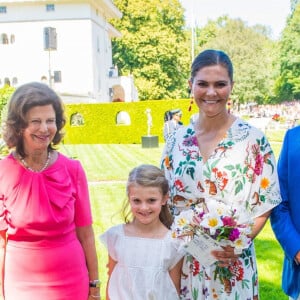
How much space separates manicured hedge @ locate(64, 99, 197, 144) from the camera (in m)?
30.9

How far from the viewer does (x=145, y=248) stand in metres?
3.29

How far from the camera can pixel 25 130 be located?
299 centimetres

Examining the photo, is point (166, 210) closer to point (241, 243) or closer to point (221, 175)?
point (221, 175)

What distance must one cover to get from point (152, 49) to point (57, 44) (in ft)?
47.4

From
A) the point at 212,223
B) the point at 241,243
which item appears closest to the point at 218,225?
the point at 212,223

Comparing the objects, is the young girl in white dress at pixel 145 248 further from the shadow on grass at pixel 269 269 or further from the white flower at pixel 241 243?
the shadow on grass at pixel 269 269

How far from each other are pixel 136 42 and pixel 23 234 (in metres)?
51.8

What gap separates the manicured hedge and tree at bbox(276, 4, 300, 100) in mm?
38641

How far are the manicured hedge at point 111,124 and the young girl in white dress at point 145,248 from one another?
27.4m

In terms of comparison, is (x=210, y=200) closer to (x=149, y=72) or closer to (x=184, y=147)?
(x=184, y=147)

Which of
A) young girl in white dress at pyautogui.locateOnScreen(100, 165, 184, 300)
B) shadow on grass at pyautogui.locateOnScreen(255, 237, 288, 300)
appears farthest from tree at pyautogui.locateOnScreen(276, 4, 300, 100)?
young girl in white dress at pyautogui.locateOnScreen(100, 165, 184, 300)

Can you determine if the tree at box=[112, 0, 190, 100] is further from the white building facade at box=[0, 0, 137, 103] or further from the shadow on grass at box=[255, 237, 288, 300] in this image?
the shadow on grass at box=[255, 237, 288, 300]

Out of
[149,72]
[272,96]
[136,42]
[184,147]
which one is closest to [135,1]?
[136,42]

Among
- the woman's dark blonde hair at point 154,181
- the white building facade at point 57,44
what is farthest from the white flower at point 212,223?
the white building facade at point 57,44
